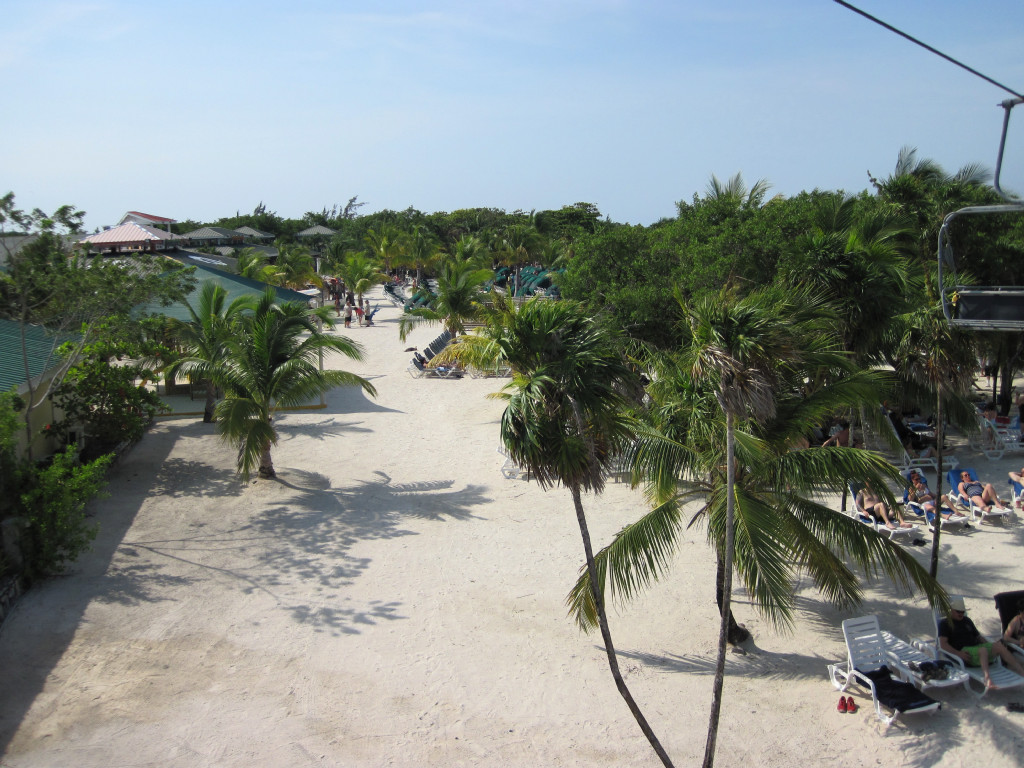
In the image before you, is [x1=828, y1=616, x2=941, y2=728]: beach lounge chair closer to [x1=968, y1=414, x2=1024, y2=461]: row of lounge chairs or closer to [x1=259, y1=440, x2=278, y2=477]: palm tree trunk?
[x1=968, y1=414, x2=1024, y2=461]: row of lounge chairs

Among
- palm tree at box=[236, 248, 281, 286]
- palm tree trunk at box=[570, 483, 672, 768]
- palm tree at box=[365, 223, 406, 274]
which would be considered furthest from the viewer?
palm tree at box=[365, 223, 406, 274]

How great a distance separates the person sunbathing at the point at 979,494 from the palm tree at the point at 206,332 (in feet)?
38.7

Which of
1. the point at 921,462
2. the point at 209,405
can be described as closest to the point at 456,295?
the point at 209,405

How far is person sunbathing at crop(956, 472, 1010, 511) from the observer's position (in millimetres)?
11023

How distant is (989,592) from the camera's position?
8969mm

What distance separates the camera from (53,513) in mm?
8828

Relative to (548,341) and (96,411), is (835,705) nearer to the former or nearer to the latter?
(548,341)

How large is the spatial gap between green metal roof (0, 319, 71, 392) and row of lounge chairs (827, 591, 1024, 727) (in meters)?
10.8

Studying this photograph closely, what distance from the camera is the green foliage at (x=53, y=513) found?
871 centimetres

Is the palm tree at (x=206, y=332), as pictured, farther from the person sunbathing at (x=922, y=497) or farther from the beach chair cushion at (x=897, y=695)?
the person sunbathing at (x=922, y=497)

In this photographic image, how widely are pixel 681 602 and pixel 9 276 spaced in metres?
10.0

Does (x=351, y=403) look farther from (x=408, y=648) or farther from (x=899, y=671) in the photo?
(x=899, y=671)

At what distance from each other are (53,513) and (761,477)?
7.85m

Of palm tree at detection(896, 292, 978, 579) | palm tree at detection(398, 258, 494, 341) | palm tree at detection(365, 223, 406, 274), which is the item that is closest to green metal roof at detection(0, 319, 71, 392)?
palm tree at detection(896, 292, 978, 579)
